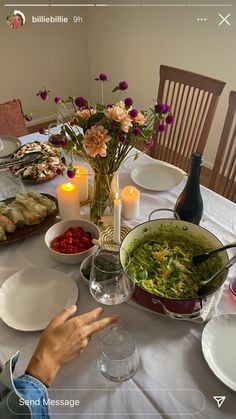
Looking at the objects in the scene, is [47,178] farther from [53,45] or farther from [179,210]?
[53,45]

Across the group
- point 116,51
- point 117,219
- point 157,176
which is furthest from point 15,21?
point 117,219

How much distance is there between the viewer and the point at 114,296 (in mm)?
792

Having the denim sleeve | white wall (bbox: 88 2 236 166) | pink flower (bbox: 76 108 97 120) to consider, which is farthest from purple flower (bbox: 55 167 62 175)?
white wall (bbox: 88 2 236 166)

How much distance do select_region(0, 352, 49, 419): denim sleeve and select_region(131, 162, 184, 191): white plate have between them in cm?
77

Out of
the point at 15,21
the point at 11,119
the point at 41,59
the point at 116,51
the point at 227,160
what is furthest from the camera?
the point at 41,59

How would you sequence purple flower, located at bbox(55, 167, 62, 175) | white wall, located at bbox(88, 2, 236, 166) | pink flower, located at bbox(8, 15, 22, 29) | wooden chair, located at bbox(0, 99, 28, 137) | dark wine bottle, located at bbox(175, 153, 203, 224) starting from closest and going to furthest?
dark wine bottle, located at bbox(175, 153, 203, 224), purple flower, located at bbox(55, 167, 62, 175), wooden chair, located at bbox(0, 99, 28, 137), white wall, located at bbox(88, 2, 236, 166), pink flower, located at bbox(8, 15, 22, 29)

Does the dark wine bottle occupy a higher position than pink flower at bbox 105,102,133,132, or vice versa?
pink flower at bbox 105,102,133,132

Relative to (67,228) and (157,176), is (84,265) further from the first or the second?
(157,176)

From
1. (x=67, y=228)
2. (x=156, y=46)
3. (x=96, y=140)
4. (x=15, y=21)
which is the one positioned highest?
(x=15, y=21)

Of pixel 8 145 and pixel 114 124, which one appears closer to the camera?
pixel 114 124

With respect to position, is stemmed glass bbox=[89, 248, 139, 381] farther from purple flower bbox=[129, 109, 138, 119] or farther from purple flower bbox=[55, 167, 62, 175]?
purple flower bbox=[55, 167, 62, 175]

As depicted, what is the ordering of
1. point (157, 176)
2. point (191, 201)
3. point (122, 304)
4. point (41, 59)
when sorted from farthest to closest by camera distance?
point (41, 59)
point (157, 176)
point (191, 201)
point (122, 304)

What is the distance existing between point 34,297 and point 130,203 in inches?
16.2

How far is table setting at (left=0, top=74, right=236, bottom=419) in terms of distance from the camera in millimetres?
680
